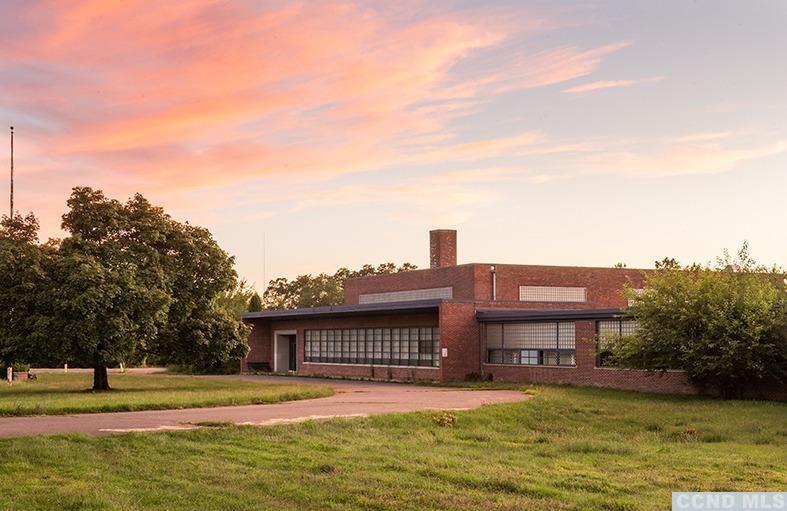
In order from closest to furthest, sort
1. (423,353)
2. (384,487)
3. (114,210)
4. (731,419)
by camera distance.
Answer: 1. (384,487)
2. (731,419)
3. (114,210)
4. (423,353)

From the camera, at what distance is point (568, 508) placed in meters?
14.0

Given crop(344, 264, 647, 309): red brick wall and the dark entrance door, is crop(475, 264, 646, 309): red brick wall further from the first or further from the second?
the dark entrance door

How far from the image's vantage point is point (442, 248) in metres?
71.9

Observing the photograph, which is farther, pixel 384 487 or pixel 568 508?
pixel 384 487

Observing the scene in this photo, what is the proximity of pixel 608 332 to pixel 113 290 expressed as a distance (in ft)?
64.2

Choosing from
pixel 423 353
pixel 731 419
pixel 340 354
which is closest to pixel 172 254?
pixel 423 353

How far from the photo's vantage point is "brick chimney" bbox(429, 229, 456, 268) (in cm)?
7181

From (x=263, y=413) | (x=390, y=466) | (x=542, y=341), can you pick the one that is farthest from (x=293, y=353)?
(x=390, y=466)

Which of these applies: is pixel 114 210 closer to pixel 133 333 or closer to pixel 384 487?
pixel 133 333

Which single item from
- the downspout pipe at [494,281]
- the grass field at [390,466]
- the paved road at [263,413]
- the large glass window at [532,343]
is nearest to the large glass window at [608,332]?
the large glass window at [532,343]

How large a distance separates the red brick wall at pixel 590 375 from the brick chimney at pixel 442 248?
24.3 metres

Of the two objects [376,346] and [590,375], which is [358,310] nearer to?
[376,346]

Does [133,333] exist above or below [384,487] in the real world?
above

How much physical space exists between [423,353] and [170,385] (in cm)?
1319
